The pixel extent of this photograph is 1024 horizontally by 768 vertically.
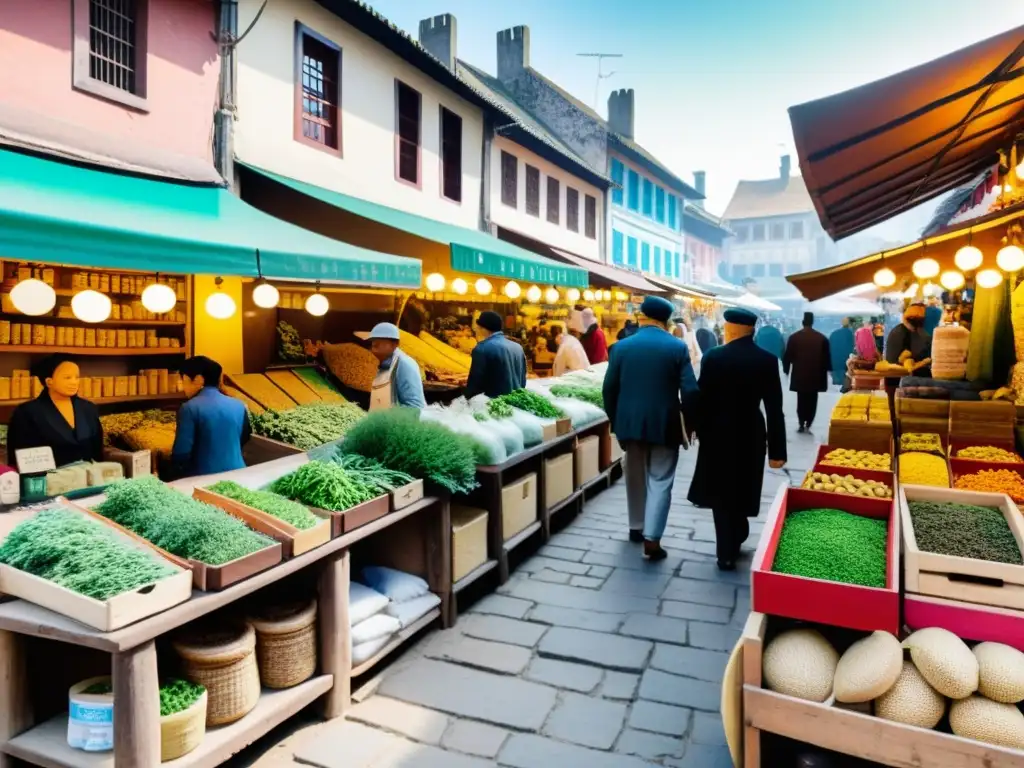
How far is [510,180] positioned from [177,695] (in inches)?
587

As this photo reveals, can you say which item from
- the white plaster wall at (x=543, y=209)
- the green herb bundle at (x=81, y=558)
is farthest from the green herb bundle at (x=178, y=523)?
the white plaster wall at (x=543, y=209)

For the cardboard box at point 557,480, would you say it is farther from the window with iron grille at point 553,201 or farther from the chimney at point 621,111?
the chimney at point 621,111

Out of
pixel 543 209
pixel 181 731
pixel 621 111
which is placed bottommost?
pixel 181 731

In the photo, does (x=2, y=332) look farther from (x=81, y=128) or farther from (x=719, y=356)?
(x=719, y=356)

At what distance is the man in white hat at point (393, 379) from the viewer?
6.08m

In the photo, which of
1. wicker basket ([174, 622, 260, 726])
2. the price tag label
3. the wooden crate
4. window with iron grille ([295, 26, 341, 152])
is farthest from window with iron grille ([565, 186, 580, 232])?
wicker basket ([174, 622, 260, 726])

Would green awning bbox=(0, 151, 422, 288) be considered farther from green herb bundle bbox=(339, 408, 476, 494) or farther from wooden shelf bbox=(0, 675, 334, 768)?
wooden shelf bbox=(0, 675, 334, 768)

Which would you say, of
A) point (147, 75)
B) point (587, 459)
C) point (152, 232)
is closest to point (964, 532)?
point (587, 459)

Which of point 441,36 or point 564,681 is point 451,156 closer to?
point 441,36

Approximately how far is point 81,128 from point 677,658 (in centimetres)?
667

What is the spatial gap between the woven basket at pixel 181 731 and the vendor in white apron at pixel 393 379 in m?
3.39

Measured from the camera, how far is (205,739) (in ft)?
9.58

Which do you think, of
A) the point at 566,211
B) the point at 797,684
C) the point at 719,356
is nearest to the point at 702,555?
the point at 719,356

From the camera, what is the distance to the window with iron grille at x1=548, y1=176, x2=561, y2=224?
18.9 metres
